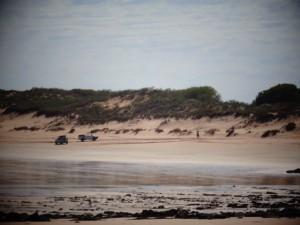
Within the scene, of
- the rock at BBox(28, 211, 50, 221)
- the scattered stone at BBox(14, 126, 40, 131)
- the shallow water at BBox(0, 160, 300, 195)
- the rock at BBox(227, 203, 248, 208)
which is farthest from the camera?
the scattered stone at BBox(14, 126, 40, 131)

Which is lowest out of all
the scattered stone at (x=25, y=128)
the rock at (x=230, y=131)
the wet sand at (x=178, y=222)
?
the wet sand at (x=178, y=222)

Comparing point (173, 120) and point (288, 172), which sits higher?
point (173, 120)

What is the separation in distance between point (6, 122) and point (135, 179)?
24074mm

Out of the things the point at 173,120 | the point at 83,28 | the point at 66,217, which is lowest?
the point at 66,217

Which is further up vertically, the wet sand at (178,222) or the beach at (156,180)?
the beach at (156,180)

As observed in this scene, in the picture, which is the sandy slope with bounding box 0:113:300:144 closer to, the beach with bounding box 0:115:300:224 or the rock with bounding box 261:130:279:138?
the rock with bounding box 261:130:279:138

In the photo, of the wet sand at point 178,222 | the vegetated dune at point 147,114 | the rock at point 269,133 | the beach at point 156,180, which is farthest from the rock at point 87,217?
the rock at point 269,133

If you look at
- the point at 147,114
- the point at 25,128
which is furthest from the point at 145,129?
the point at 25,128

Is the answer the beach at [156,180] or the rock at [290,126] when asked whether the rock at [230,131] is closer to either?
the beach at [156,180]

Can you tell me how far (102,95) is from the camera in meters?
42.0

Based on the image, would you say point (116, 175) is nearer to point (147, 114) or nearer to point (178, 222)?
point (178, 222)

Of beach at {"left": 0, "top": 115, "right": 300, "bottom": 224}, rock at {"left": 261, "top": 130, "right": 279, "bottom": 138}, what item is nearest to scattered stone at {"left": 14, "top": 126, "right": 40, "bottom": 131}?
beach at {"left": 0, "top": 115, "right": 300, "bottom": 224}

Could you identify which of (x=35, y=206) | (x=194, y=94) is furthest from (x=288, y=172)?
(x=194, y=94)

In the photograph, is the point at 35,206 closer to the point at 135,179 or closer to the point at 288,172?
the point at 135,179
